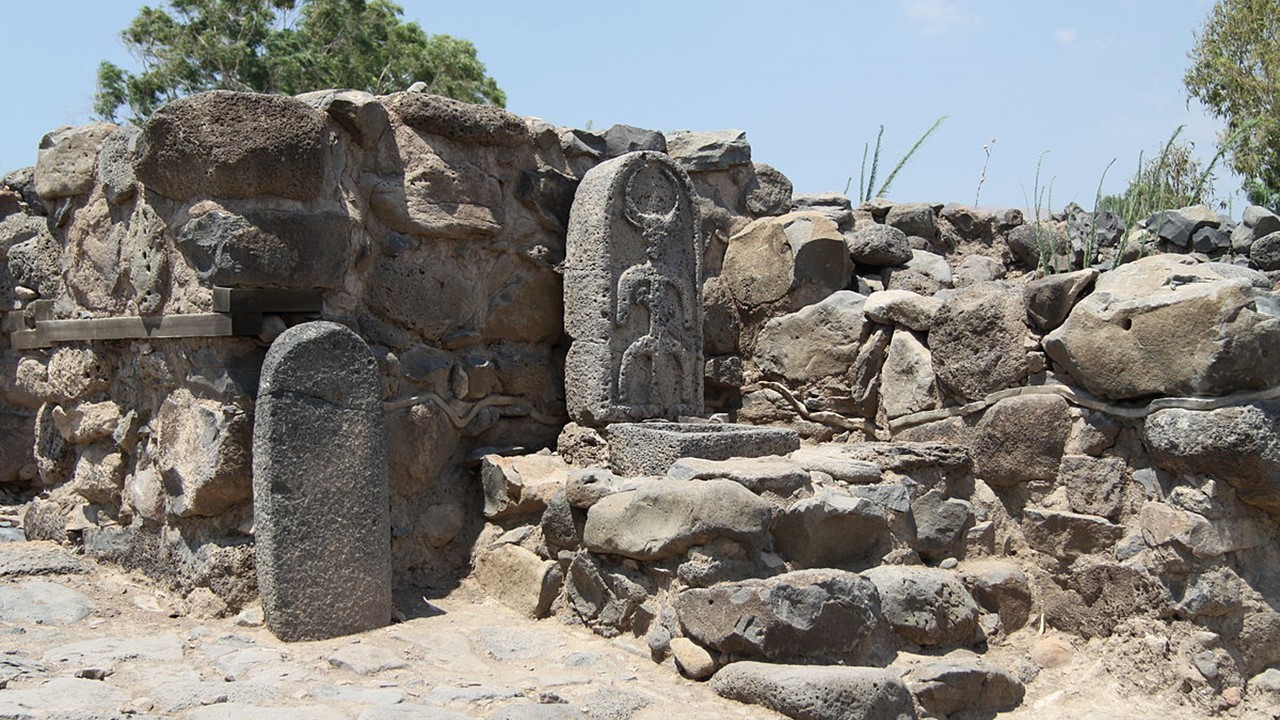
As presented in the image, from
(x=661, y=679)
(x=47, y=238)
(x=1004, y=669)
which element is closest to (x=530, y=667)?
(x=661, y=679)

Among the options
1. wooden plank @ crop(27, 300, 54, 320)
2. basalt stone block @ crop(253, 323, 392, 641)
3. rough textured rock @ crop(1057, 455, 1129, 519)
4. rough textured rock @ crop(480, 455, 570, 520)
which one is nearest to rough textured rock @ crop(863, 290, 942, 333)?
rough textured rock @ crop(1057, 455, 1129, 519)

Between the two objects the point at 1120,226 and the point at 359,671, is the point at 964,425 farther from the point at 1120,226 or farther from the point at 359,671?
the point at 359,671

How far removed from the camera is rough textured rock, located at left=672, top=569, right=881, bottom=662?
3688mm

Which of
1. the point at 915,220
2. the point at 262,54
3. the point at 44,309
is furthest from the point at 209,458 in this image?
the point at 262,54

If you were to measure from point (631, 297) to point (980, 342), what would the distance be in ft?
5.10

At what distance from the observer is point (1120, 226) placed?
604 centimetres

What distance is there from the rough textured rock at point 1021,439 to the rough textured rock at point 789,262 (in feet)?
4.50

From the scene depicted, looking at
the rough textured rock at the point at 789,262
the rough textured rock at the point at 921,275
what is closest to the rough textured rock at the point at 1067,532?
the rough textured rock at the point at 921,275

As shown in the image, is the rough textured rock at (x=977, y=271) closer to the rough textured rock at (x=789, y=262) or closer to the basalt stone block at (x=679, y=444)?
the rough textured rock at (x=789, y=262)

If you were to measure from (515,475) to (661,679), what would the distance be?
4.47 ft

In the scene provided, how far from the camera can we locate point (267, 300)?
14.6ft

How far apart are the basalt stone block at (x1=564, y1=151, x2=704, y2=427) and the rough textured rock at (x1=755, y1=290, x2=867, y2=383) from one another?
557mm

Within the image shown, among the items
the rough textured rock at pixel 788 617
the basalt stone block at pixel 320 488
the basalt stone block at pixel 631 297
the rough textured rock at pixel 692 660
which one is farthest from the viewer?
the basalt stone block at pixel 631 297

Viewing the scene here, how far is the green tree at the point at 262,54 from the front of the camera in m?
16.0
